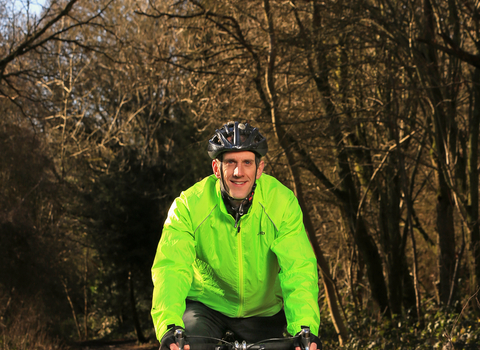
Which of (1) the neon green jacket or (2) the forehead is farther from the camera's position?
(2) the forehead

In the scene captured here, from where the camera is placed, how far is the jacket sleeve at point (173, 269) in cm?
252

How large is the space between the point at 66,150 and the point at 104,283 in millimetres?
5468

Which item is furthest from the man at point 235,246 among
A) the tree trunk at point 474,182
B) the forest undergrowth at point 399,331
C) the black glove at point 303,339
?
the tree trunk at point 474,182

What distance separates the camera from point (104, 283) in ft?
70.8

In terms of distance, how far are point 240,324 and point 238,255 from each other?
0.46 meters

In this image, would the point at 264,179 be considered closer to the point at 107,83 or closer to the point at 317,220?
the point at 317,220

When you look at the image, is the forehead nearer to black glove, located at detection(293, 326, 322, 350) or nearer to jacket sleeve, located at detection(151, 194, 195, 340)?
jacket sleeve, located at detection(151, 194, 195, 340)

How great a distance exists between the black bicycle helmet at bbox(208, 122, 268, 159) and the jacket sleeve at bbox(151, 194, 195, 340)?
344mm

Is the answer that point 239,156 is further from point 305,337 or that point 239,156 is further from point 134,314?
point 134,314

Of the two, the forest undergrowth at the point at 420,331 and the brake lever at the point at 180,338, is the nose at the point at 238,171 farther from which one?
the forest undergrowth at the point at 420,331

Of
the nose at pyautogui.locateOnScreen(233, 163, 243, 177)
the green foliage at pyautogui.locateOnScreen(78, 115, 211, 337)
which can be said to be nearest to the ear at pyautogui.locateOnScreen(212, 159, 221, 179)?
the nose at pyautogui.locateOnScreen(233, 163, 243, 177)

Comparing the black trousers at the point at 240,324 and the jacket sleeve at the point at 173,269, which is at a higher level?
the jacket sleeve at the point at 173,269

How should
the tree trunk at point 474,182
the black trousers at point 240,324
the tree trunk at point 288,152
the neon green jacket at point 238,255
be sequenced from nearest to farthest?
the neon green jacket at point 238,255 → the black trousers at point 240,324 → the tree trunk at point 474,182 → the tree trunk at point 288,152

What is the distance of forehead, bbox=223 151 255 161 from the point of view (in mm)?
2840
